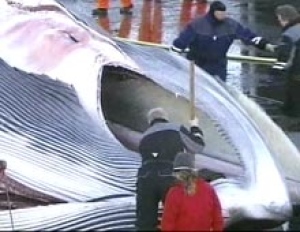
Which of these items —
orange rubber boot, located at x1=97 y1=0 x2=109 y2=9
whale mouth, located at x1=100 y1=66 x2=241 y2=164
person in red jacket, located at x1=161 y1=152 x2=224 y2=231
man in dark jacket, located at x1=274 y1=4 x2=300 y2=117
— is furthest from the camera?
orange rubber boot, located at x1=97 y1=0 x2=109 y2=9

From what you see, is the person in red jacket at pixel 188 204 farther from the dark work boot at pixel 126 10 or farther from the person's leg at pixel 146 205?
the dark work boot at pixel 126 10

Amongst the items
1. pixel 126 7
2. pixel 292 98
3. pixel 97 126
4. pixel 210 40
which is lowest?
pixel 97 126

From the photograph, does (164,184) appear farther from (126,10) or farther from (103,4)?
(126,10)

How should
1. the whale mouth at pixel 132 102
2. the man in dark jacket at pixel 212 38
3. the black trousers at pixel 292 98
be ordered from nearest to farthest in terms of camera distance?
the whale mouth at pixel 132 102 → the man in dark jacket at pixel 212 38 → the black trousers at pixel 292 98

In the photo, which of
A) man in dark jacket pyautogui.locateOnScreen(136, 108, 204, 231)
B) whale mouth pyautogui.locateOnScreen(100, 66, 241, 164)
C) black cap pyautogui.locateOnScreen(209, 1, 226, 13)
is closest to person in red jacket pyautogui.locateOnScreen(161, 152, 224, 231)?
man in dark jacket pyautogui.locateOnScreen(136, 108, 204, 231)

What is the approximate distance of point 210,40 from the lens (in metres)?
12.9

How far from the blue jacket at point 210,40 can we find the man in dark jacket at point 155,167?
12.6 ft

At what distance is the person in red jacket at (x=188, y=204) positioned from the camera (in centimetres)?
790

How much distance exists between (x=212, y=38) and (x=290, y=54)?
1187 mm

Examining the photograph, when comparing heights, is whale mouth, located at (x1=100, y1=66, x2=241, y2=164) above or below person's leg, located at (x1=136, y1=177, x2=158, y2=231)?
above

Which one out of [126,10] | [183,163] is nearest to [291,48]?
[183,163]

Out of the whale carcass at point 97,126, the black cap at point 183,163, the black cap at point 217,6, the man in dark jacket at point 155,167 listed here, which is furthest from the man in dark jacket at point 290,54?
the black cap at point 183,163

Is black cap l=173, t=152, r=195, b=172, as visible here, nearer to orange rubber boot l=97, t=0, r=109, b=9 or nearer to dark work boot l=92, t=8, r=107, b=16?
dark work boot l=92, t=8, r=107, b=16

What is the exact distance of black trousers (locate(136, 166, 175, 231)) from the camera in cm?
856
